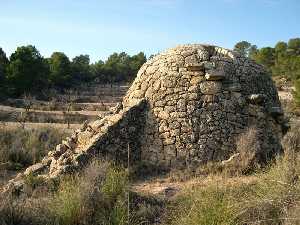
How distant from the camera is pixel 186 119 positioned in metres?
9.77

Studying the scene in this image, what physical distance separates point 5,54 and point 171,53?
3021 centimetres

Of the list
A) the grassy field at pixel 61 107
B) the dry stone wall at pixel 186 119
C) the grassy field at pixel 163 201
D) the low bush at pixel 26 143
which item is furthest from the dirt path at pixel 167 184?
the grassy field at pixel 61 107

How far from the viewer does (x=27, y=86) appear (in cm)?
3681

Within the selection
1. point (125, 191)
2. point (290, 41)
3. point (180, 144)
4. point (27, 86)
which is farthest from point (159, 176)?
point (290, 41)

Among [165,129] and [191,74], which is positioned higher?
[191,74]

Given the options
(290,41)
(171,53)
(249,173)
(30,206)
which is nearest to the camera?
(30,206)

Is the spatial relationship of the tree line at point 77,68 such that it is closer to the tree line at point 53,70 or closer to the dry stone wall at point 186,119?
the tree line at point 53,70

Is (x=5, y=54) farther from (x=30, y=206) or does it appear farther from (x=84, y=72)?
(x=30, y=206)

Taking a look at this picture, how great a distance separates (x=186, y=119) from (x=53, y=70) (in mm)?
35131

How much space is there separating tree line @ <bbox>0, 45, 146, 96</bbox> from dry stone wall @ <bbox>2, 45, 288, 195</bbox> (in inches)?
1004

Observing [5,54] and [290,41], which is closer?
[5,54]

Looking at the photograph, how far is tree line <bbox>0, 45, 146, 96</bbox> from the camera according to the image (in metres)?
35.1

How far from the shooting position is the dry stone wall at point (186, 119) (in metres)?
9.66

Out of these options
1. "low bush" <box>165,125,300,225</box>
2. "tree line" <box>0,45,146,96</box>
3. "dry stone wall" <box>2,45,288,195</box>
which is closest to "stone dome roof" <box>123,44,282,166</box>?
"dry stone wall" <box>2,45,288,195</box>
